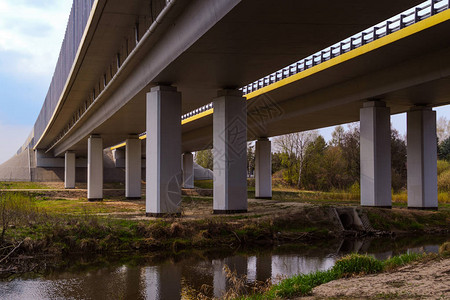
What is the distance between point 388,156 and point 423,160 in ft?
7.71

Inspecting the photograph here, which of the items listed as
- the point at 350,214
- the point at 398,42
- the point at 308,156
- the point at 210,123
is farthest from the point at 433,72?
the point at 308,156

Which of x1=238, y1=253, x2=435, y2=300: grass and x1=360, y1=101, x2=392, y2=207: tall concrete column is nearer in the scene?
x1=238, y1=253, x2=435, y2=300: grass

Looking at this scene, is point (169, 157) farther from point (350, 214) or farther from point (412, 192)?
point (412, 192)

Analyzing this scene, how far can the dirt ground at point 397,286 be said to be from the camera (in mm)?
7855

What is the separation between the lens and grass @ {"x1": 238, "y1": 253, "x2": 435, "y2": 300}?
886 cm

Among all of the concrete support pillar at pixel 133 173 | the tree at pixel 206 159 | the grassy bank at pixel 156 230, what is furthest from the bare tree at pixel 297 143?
the grassy bank at pixel 156 230

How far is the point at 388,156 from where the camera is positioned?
28.6 m

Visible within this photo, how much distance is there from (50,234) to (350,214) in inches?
562

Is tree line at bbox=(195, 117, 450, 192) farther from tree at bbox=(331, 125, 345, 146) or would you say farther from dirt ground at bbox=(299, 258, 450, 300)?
dirt ground at bbox=(299, 258, 450, 300)

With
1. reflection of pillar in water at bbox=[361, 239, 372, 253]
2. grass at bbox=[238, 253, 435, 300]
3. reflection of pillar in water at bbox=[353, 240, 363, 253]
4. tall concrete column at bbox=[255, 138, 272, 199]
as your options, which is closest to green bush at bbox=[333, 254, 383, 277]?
grass at bbox=[238, 253, 435, 300]

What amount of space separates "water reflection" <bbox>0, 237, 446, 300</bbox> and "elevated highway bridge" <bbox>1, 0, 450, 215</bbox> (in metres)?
7.18

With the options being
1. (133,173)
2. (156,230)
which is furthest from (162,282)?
(133,173)

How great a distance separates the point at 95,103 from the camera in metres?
33.4

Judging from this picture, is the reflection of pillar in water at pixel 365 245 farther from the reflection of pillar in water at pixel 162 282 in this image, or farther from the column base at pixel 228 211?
the reflection of pillar in water at pixel 162 282
